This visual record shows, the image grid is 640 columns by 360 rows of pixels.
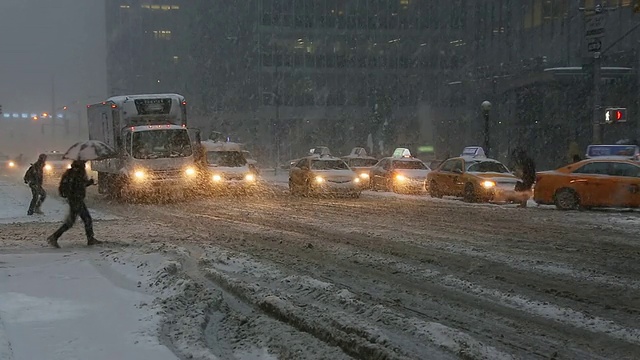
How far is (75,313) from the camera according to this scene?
7.29 m

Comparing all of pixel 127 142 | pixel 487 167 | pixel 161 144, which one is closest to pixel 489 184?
pixel 487 167

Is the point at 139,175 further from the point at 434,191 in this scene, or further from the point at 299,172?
the point at 434,191

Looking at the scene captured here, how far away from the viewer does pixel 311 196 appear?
25750 mm

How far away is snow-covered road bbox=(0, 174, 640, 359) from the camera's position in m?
6.39

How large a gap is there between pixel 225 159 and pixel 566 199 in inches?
499

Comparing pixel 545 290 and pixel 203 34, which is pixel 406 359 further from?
pixel 203 34

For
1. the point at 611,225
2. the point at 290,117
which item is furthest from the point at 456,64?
the point at 611,225

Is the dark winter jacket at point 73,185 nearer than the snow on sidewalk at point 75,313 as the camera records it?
No

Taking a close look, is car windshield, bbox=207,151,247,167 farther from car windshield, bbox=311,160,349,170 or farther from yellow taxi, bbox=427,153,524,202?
yellow taxi, bbox=427,153,524,202

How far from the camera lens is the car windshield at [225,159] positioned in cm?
2644

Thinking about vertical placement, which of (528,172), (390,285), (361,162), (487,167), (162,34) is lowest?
(390,285)

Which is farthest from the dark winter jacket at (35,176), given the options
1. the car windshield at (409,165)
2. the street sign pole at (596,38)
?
the street sign pole at (596,38)

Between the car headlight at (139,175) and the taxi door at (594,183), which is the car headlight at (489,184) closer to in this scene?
the taxi door at (594,183)

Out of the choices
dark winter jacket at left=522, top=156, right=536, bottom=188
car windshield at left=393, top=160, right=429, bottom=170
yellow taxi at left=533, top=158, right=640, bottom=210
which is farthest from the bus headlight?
yellow taxi at left=533, top=158, right=640, bottom=210
